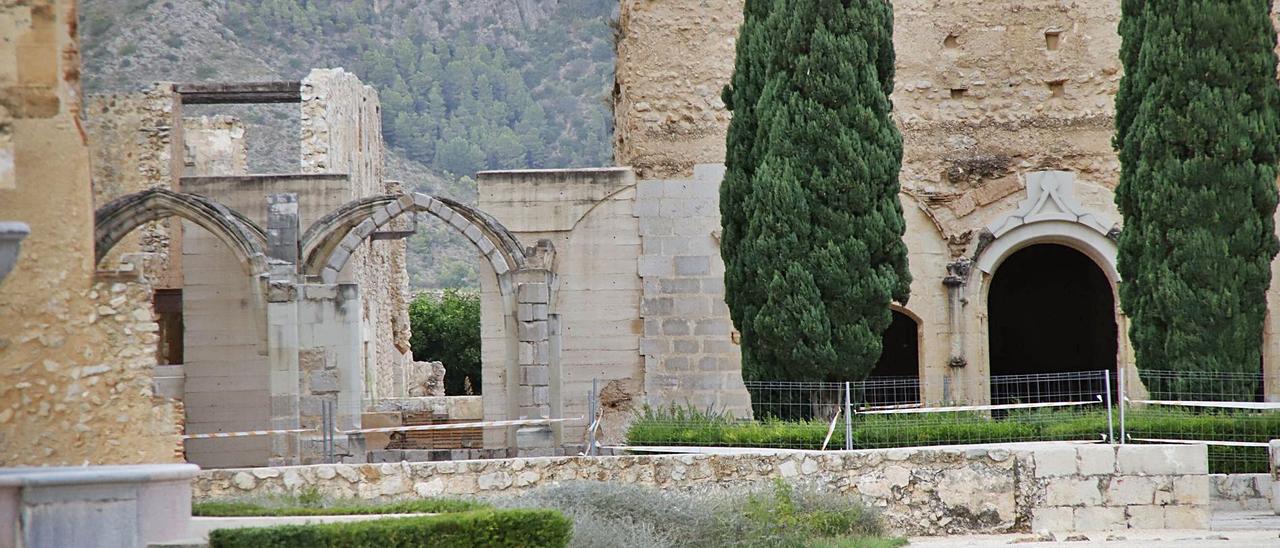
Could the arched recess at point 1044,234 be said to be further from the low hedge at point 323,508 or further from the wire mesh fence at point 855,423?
the low hedge at point 323,508

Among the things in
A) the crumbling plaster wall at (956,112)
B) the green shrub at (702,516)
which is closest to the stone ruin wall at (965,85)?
the crumbling plaster wall at (956,112)

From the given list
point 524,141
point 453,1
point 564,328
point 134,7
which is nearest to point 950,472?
point 564,328

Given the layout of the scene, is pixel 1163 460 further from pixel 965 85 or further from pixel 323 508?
pixel 965 85

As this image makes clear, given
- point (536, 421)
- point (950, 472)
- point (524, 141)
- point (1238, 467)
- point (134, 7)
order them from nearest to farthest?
point (950, 472) → point (1238, 467) → point (536, 421) → point (134, 7) → point (524, 141)

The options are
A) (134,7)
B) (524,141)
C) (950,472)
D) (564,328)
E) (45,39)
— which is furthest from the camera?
(524,141)

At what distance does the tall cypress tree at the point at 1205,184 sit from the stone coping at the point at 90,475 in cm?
1182

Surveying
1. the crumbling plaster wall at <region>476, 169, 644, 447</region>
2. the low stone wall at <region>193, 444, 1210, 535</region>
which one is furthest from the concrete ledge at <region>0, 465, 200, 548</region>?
the crumbling plaster wall at <region>476, 169, 644, 447</region>

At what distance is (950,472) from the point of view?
1678 centimetres

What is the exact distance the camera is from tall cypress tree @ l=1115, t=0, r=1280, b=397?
19.9 metres

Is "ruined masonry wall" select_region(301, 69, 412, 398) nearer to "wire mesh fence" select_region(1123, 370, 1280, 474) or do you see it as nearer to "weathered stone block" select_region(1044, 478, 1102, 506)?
"wire mesh fence" select_region(1123, 370, 1280, 474)

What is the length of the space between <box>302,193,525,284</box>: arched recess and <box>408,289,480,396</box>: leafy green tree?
24435mm

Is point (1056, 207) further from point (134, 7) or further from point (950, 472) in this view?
point (134, 7)

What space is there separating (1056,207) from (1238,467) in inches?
210

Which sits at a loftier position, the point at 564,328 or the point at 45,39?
the point at 45,39
